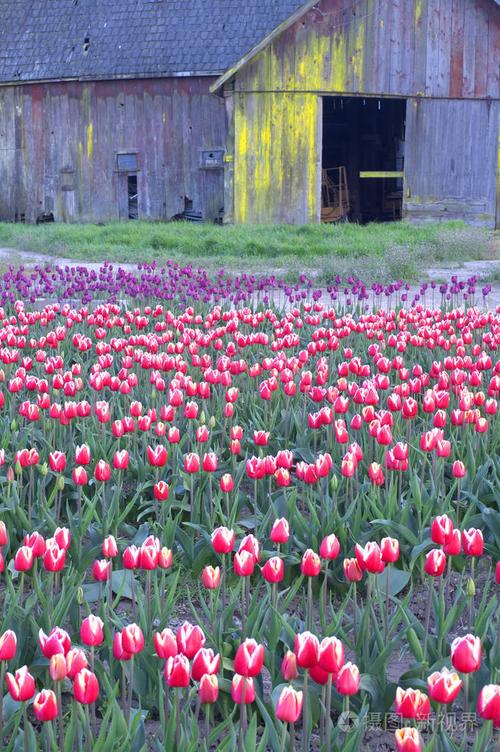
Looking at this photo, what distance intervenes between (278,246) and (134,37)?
10506mm

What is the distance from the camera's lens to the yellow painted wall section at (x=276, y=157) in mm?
22312

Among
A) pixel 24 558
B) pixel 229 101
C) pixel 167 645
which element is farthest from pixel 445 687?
pixel 229 101

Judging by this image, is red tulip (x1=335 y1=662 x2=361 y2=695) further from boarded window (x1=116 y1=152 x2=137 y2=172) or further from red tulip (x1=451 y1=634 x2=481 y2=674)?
boarded window (x1=116 y1=152 x2=137 y2=172)

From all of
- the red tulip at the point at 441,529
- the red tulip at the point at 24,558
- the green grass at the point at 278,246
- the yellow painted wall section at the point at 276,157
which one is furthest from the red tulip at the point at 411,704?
the yellow painted wall section at the point at 276,157

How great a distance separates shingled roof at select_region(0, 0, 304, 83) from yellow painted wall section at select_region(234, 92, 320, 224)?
2.47 metres

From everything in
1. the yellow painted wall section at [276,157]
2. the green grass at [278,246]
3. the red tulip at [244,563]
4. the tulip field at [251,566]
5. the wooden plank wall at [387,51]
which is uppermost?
the wooden plank wall at [387,51]

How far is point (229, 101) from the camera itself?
22.2m

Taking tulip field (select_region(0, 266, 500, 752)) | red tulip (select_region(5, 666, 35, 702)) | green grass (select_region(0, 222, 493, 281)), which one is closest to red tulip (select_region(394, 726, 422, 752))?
tulip field (select_region(0, 266, 500, 752))

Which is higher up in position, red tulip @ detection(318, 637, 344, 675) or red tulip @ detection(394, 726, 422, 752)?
red tulip @ detection(318, 637, 344, 675)

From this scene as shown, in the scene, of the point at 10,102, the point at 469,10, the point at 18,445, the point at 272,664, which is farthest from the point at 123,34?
the point at 272,664

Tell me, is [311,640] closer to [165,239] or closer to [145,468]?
[145,468]

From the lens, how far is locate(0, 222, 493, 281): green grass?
49.6 feet

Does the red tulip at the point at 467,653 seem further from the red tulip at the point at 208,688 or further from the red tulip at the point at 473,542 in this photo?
the red tulip at the point at 473,542

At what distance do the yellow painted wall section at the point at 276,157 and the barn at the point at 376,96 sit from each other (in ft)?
0.07
